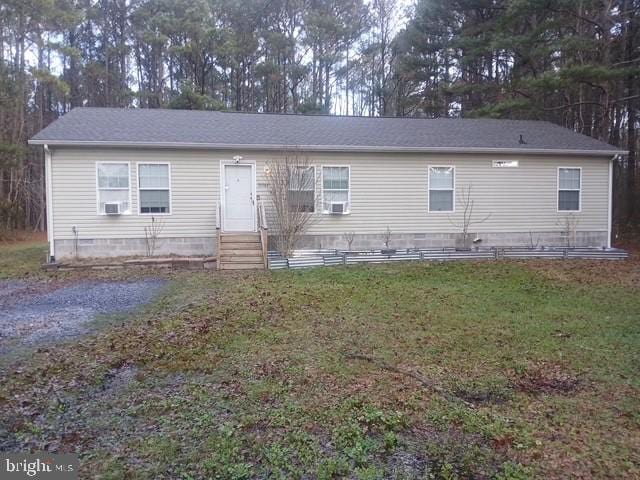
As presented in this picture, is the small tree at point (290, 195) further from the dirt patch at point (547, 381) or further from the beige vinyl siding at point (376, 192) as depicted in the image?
the dirt patch at point (547, 381)

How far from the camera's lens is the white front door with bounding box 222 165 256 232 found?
36.0 ft

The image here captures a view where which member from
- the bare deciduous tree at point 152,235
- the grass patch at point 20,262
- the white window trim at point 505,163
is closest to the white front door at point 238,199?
the bare deciduous tree at point 152,235

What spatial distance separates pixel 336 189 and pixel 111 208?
17.9ft

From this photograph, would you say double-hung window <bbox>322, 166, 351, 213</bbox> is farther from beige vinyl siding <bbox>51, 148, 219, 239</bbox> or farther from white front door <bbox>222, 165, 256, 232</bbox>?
beige vinyl siding <bbox>51, 148, 219, 239</bbox>

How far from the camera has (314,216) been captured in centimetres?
1125

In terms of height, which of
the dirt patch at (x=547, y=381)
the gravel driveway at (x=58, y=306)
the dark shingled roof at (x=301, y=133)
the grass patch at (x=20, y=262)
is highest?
the dark shingled roof at (x=301, y=133)

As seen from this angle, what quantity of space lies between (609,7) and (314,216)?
40.2ft

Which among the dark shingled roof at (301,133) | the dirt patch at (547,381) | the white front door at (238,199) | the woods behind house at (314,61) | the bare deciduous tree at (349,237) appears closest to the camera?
the dirt patch at (547,381)

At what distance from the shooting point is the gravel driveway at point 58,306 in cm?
494

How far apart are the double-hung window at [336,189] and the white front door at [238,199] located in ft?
6.11

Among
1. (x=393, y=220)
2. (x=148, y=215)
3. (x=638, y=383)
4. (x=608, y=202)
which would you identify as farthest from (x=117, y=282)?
(x=608, y=202)

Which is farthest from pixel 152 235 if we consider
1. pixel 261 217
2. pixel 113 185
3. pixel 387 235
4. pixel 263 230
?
pixel 387 235

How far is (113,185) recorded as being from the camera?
1038cm

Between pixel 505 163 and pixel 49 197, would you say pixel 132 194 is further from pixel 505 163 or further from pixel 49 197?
pixel 505 163
